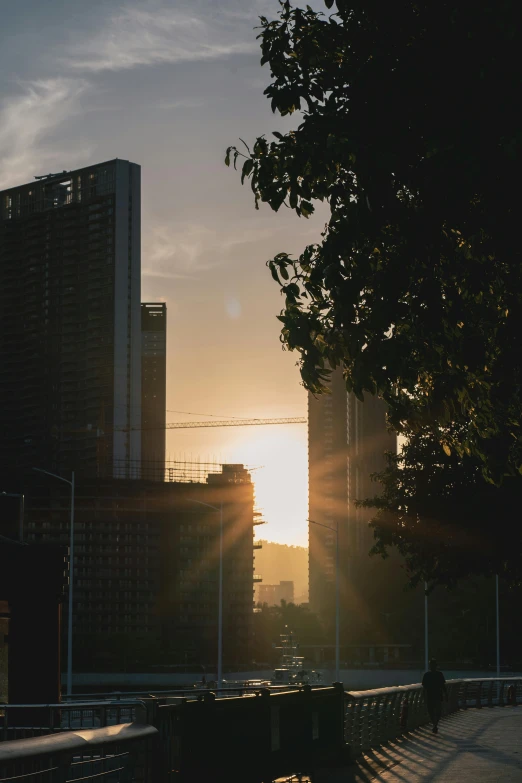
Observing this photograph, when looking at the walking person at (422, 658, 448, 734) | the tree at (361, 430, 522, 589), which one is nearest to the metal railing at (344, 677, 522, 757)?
the walking person at (422, 658, 448, 734)

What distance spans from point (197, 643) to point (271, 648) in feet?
37.2

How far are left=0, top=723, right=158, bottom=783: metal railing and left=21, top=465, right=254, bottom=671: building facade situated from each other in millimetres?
143077

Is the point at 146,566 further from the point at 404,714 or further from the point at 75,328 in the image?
the point at 404,714

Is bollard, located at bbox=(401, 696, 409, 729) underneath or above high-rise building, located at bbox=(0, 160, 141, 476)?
underneath

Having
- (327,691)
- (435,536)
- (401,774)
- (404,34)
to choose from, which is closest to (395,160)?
(404,34)

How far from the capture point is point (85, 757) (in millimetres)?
10703

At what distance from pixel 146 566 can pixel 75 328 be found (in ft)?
125

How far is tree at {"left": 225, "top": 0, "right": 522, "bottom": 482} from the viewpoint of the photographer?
31.6 ft

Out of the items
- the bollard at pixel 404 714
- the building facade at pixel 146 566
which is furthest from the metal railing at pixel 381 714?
the building facade at pixel 146 566

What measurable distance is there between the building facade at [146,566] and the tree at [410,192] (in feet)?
477

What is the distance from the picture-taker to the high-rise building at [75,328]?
577 ft

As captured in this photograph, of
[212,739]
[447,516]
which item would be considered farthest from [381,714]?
[212,739]

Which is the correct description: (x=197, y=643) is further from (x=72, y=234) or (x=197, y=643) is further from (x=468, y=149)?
(x=468, y=149)

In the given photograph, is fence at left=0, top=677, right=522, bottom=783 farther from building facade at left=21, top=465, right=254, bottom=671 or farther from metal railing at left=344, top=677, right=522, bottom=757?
building facade at left=21, top=465, right=254, bottom=671
